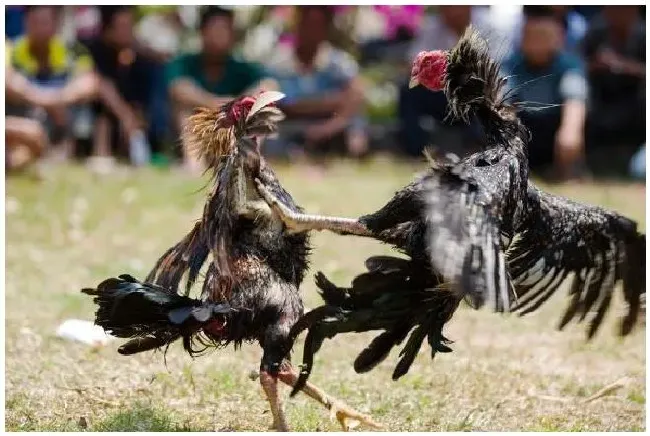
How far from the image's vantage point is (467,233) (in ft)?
10.3

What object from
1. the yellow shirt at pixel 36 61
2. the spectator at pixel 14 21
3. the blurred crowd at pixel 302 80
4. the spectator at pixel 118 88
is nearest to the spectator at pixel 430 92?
the blurred crowd at pixel 302 80

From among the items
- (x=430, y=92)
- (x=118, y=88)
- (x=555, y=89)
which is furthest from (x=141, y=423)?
(x=118, y=88)

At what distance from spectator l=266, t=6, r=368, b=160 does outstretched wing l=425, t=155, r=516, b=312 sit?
6894 millimetres

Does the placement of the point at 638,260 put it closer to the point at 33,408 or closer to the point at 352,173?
the point at 33,408

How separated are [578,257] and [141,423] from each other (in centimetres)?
162

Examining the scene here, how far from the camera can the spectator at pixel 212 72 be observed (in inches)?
376

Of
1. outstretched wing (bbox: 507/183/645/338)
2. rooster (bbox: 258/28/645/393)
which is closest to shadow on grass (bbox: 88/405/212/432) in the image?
rooster (bbox: 258/28/645/393)

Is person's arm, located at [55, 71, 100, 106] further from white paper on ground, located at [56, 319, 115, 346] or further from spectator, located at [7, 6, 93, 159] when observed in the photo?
white paper on ground, located at [56, 319, 115, 346]

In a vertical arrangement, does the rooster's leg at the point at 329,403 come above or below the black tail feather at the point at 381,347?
below

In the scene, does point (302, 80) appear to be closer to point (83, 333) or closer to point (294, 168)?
point (294, 168)

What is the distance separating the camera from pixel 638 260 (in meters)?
3.97

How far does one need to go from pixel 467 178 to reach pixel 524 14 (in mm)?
6286

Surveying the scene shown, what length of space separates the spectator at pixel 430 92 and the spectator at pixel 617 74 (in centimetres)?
122

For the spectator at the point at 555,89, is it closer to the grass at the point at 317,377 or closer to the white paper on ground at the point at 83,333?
the grass at the point at 317,377
